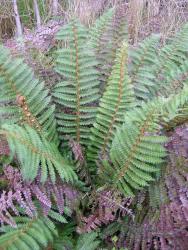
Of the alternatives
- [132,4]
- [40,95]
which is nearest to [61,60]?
[40,95]

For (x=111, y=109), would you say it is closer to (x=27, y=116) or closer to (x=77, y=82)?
(x=77, y=82)

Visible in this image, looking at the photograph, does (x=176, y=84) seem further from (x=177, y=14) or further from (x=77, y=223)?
(x=177, y=14)

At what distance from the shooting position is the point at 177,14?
3973 millimetres

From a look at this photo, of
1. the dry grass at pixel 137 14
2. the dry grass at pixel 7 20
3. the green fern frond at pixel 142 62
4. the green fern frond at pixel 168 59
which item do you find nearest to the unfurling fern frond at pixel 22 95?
the green fern frond at pixel 142 62

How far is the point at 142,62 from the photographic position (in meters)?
2.46

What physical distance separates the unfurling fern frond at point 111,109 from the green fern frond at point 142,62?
0.19 m

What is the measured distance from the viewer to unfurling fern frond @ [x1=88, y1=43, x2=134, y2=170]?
2.11 m

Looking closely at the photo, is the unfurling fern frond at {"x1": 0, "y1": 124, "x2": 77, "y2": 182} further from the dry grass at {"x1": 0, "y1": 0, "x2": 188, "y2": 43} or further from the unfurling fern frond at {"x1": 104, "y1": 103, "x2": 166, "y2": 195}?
the dry grass at {"x1": 0, "y1": 0, "x2": 188, "y2": 43}

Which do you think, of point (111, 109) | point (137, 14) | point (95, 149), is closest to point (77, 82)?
point (111, 109)

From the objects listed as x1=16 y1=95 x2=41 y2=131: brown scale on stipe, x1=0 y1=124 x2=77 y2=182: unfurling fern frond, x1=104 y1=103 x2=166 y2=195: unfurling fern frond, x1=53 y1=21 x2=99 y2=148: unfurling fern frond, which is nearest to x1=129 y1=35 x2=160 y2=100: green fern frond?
x1=53 y1=21 x2=99 y2=148: unfurling fern frond

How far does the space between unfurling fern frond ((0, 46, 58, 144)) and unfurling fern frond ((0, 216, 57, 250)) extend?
0.48 m

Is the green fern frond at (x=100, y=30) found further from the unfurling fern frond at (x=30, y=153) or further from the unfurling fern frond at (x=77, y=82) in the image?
the unfurling fern frond at (x=30, y=153)

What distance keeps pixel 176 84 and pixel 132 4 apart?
1.67m

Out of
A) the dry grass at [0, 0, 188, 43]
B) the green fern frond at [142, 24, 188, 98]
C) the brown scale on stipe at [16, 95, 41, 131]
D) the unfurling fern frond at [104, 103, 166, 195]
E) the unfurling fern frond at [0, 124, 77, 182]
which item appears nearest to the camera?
the unfurling fern frond at [0, 124, 77, 182]
